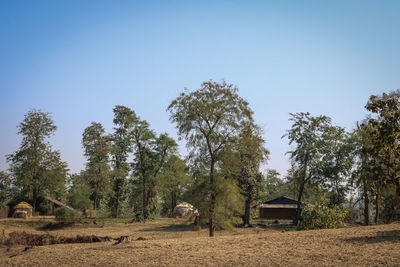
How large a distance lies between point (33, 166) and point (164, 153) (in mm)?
18413

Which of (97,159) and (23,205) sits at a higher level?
(97,159)

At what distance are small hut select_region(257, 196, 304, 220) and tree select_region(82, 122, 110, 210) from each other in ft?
80.7

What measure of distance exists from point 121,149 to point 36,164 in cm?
1329

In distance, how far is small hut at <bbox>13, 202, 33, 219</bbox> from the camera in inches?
1676

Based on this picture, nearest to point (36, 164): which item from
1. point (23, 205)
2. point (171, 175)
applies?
point (23, 205)

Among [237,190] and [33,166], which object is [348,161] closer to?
[237,190]

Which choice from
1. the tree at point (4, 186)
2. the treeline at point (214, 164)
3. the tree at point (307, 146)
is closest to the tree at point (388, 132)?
the treeline at point (214, 164)

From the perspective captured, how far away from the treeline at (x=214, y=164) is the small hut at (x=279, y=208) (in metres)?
4.82

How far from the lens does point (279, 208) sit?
184 feet

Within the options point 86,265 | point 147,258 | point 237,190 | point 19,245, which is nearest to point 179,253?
point 147,258

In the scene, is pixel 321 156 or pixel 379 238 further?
pixel 321 156

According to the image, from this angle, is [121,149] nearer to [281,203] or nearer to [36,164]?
[36,164]

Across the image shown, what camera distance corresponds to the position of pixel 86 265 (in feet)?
35.7

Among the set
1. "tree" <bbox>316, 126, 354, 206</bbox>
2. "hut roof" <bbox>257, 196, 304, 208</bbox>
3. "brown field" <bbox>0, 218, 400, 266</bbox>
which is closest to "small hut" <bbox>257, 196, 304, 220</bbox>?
"hut roof" <bbox>257, 196, 304, 208</bbox>
